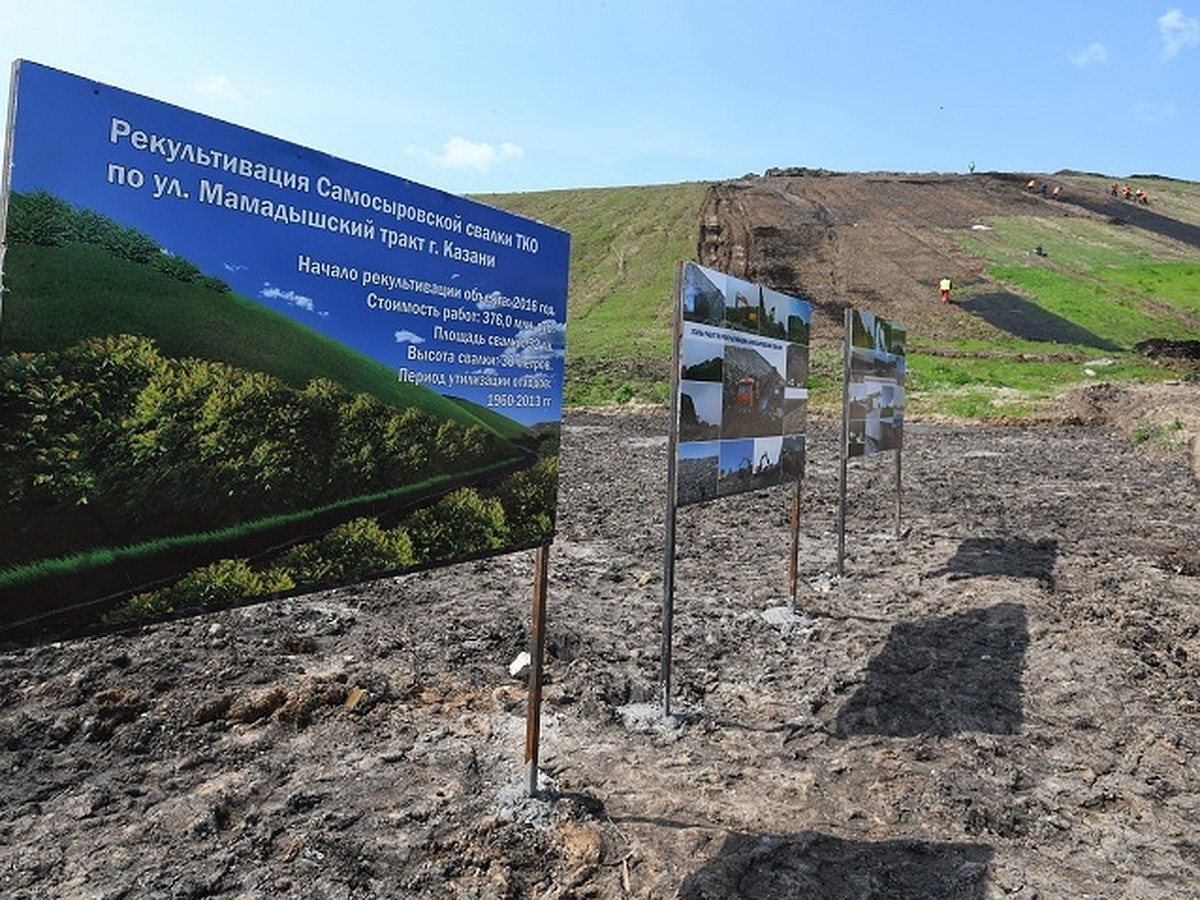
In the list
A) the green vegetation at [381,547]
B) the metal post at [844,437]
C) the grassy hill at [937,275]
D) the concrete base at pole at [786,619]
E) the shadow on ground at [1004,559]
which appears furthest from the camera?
the grassy hill at [937,275]

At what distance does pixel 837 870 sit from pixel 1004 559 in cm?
→ 607

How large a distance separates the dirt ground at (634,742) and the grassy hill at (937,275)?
42.9 feet

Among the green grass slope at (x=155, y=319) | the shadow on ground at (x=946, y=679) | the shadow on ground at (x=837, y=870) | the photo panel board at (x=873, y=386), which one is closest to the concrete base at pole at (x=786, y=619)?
the shadow on ground at (x=946, y=679)

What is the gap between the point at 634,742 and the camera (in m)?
4.39

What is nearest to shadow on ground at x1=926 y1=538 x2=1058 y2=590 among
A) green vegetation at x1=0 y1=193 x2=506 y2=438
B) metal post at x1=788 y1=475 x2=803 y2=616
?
metal post at x1=788 y1=475 x2=803 y2=616

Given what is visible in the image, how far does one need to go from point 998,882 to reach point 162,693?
4.27 meters

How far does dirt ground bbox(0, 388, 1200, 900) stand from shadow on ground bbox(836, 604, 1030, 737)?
24 millimetres

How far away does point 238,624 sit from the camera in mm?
5863

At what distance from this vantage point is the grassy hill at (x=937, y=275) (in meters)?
28.7

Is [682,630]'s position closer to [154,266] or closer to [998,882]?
[998,882]

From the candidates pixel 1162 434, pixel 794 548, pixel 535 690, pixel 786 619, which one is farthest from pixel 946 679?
pixel 1162 434

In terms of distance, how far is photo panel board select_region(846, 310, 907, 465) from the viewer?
26.7 feet

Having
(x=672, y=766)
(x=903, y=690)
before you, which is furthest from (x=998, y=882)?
(x=903, y=690)

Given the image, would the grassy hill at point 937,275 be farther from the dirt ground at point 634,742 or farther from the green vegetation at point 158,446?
the green vegetation at point 158,446
